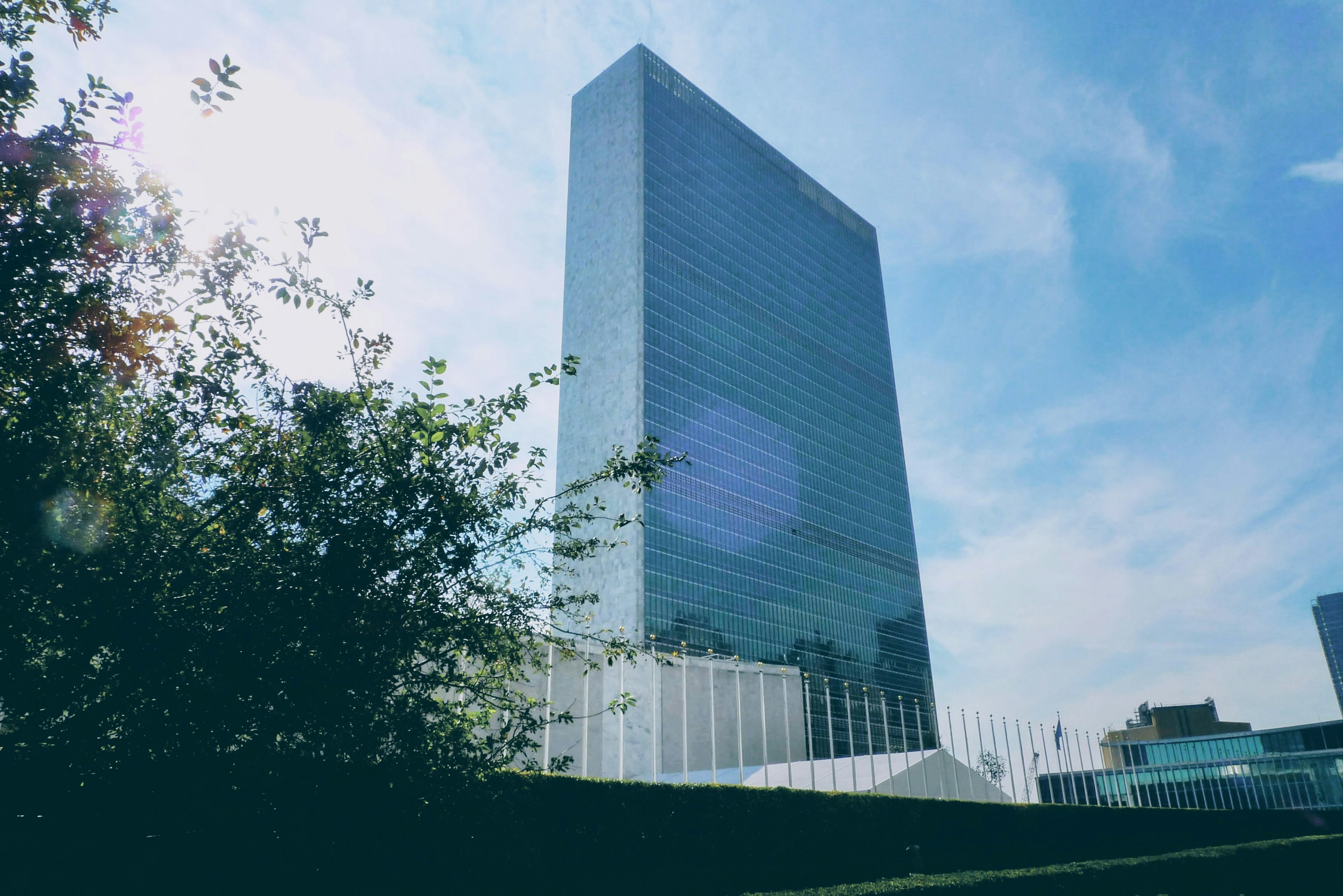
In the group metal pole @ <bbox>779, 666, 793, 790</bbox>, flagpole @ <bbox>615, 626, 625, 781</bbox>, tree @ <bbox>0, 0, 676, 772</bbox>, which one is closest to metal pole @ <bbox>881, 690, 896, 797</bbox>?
metal pole @ <bbox>779, 666, 793, 790</bbox>

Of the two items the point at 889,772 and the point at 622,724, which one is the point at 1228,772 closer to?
the point at 889,772

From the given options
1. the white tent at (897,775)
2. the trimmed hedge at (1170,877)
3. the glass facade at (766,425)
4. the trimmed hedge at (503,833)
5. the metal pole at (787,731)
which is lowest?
the trimmed hedge at (1170,877)

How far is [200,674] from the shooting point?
31.7 feet

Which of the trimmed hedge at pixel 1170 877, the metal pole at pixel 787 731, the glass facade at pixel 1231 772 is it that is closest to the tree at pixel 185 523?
the trimmed hedge at pixel 1170 877

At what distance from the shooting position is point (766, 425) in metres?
126

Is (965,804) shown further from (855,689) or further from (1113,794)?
(1113,794)

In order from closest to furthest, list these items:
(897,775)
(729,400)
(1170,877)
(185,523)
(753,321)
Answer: (185,523), (1170,877), (897,775), (729,400), (753,321)

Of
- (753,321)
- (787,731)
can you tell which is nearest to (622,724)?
(787,731)

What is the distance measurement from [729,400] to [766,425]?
9254 millimetres

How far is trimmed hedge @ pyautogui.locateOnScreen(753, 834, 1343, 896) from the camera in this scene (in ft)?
72.1

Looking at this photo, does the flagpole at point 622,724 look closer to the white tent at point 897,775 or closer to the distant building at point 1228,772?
the white tent at point 897,775

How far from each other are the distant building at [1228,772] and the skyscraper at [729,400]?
3365 cm

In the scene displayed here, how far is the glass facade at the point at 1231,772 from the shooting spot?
100 m

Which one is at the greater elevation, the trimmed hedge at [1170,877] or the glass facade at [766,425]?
the glass facade at [766,425]
